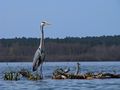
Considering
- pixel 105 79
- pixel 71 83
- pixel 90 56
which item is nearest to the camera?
pixel 71 83

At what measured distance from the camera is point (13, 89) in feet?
87.3

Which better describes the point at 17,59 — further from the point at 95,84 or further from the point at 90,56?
the point at 95,84

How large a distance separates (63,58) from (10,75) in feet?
125

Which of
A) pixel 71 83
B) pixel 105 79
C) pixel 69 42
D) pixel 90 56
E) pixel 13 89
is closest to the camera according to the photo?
pixel 13 89

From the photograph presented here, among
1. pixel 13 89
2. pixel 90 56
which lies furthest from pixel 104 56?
pixel 13 89

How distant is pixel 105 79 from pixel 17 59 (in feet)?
135

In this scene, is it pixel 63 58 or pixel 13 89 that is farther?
pixel 63 58

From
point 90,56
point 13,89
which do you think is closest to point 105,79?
point 13,89

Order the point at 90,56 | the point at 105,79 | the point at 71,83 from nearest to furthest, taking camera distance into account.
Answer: the point at 71,83
the point at 105,79
the point at 90,56

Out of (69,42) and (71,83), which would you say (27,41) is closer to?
(69,42)

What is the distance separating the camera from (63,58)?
69938 millimetres

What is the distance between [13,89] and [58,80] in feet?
14.3

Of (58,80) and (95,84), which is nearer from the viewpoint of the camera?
(95,84)

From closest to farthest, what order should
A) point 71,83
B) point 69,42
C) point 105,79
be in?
point 71,83 < point 105,79 < point 69,42
